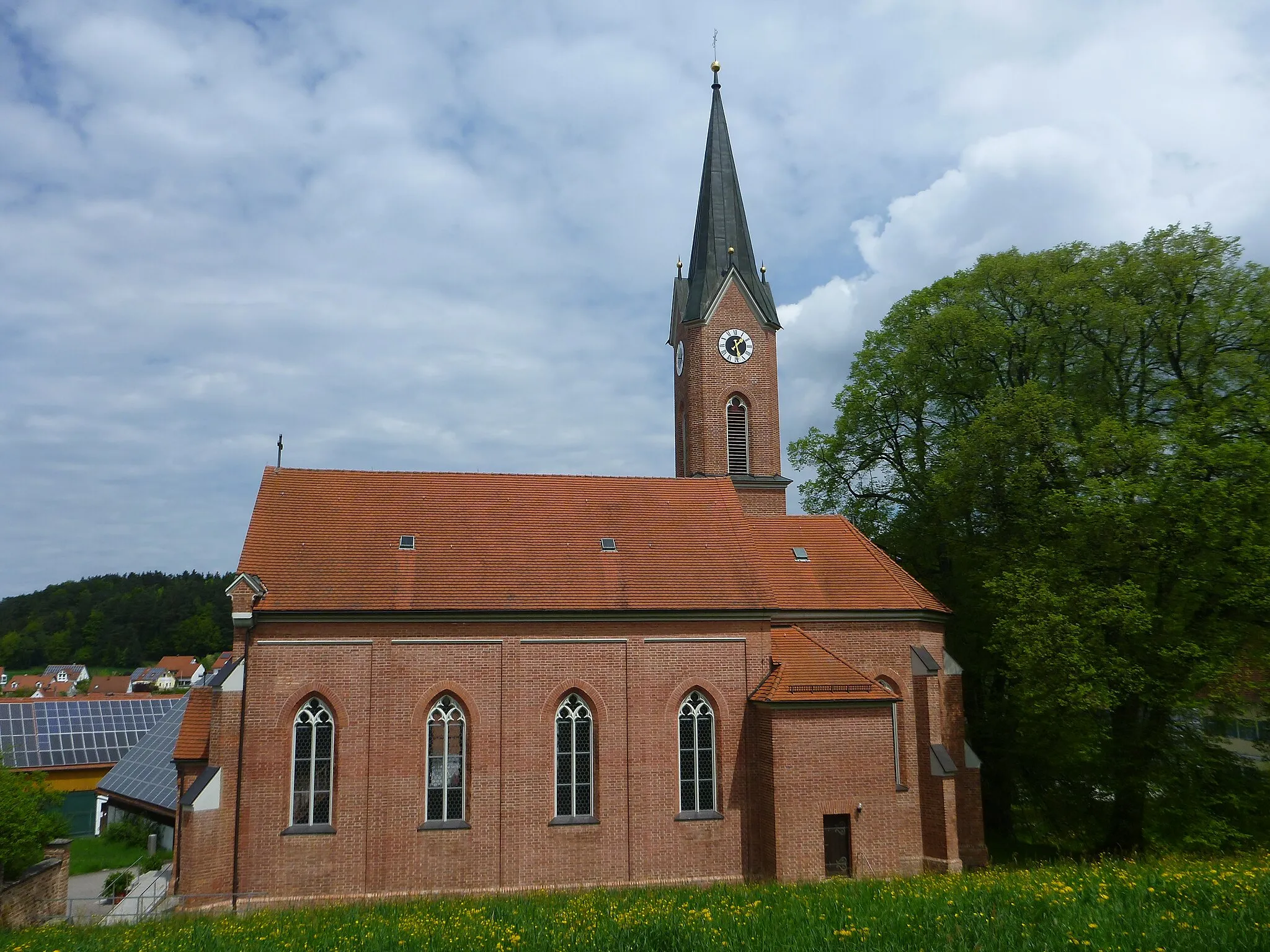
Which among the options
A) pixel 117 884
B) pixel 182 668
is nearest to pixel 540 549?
pixel 117 884

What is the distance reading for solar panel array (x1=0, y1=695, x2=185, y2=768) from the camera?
1734 inches

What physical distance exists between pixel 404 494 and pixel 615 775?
32.1 ft

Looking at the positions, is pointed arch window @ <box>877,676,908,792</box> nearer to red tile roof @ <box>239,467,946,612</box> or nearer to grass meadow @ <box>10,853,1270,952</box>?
red tile roof @ <box>239,467,946,612</box>

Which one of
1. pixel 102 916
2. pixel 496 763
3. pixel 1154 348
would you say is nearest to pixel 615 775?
pixel 496 763

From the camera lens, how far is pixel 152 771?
37.7m

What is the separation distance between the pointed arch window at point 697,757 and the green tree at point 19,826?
16.0 m

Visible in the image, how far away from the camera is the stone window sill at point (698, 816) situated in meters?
22.2

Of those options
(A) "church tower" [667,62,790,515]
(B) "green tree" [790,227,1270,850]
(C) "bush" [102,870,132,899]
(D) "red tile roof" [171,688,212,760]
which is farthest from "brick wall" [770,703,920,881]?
(C) "bush" [102,870,132,899]

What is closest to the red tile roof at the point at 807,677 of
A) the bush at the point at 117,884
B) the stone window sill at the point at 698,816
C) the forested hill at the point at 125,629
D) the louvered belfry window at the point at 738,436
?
the stone window sill at the point at 698,816

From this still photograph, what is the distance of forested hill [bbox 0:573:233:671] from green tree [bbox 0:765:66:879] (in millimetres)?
120852

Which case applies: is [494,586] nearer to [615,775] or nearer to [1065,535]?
[615,775]

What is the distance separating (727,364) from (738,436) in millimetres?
2534

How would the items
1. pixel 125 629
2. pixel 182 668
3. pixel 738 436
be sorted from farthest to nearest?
1. pixel 125 629
2. pixel 182 668
3. pixel 738 436

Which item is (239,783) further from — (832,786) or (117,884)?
(832,786)
